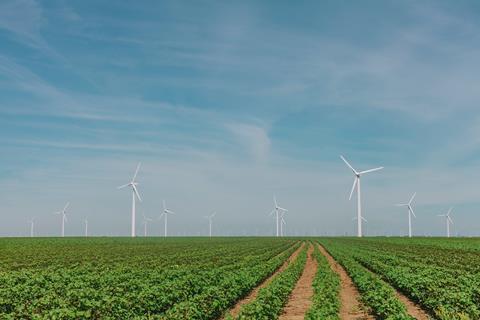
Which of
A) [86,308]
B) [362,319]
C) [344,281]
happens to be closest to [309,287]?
[344,281]

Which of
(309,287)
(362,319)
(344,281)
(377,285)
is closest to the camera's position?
(362,319)

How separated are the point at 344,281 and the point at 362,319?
39.6ft

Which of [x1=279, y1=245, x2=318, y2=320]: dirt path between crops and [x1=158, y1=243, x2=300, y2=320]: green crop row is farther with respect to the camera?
[x1=279, y1=245, x2=318, y2=320]: dirt path between crops

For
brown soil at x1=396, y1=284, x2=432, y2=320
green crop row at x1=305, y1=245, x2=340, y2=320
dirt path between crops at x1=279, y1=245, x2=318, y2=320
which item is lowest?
brown soil at x1=396, y1=284, x2=432, y2=320

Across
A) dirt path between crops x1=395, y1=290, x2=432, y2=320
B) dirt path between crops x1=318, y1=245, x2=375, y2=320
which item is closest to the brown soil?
dirt path between crops x1=395, y1=290, x2=432, y2=320

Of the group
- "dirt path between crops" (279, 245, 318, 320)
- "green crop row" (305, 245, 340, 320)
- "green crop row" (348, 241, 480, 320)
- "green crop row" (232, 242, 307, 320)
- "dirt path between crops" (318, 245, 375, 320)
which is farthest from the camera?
"dirt path between crops" (279, 245, 318, 320)

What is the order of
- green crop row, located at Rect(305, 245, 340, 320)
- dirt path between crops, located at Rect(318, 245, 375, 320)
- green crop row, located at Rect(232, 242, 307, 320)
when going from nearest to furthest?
green crop row, located at Rect(232, 242, 307, 320), green crop row, located at Rect(305, 245, 340, 320), dirt path between crops, located at Rect(318, 245, 375, 320)

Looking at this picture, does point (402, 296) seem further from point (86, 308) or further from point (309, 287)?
point (86, 308)

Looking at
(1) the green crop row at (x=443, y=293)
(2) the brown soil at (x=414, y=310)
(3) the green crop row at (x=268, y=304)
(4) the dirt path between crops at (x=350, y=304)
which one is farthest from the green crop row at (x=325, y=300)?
(1) the green crop row at (x=443, y=293)

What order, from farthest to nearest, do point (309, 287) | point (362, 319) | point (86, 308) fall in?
point (309, 287) → point (362, 319) → point (86, 308)

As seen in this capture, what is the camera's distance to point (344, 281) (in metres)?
30.4

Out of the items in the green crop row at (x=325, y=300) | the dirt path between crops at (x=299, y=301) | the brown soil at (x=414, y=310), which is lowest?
the brown soil at (x=414, y=310)

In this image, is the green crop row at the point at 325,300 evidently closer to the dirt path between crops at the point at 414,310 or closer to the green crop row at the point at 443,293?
the dirt path between crops at the point at 414,310

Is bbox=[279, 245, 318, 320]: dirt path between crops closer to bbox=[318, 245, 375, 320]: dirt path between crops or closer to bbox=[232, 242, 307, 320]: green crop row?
bbox=[232, 242, 307, 320]: green crop row
